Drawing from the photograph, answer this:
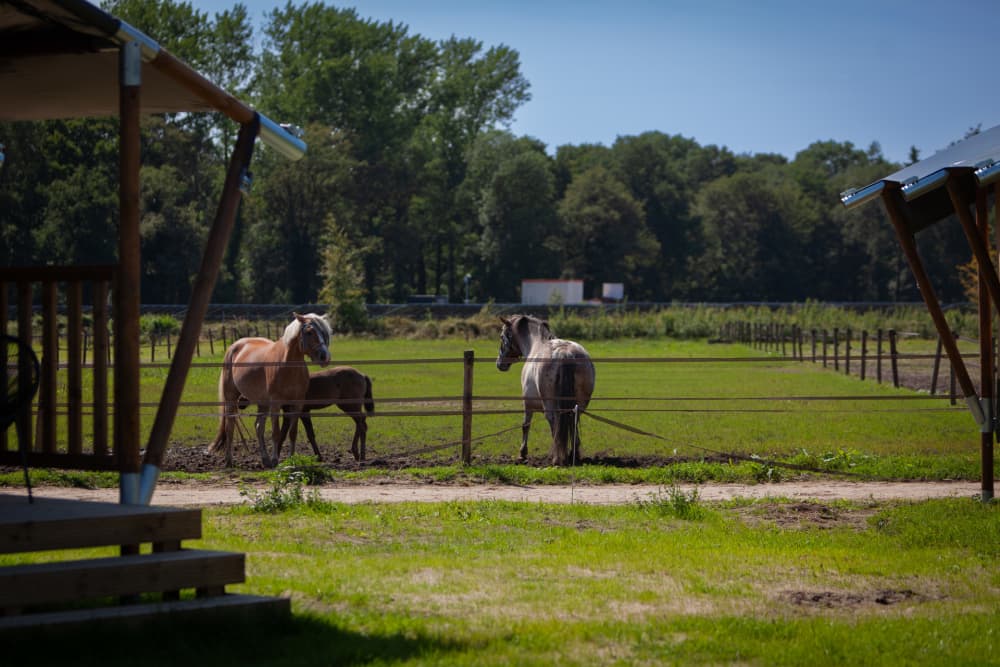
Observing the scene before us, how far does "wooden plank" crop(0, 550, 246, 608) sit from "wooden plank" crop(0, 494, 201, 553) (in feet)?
0.33

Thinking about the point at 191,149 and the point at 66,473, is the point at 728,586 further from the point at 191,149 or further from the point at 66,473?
the point at 191,149

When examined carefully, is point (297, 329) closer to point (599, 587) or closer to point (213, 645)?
point (599, 587)

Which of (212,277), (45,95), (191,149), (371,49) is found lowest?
(212,277)

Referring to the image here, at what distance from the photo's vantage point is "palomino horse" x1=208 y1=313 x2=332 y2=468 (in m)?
15.4

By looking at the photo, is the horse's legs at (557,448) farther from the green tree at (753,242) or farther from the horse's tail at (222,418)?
the green tree at (753,242)

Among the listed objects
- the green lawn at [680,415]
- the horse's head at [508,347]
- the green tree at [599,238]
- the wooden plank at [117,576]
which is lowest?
the green lawn at [680,415]

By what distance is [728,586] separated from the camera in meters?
7.40

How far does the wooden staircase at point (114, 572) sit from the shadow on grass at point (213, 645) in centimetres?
6

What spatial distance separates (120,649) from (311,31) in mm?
89040

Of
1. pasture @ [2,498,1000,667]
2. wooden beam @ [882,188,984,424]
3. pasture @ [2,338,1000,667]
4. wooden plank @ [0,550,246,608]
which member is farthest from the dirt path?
wooden plank @ [0,550,246,608]

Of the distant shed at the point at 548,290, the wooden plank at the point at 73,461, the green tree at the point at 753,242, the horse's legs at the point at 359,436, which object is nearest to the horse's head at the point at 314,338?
the horse's legs at the point at 359,436

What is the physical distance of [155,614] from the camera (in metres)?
5.75

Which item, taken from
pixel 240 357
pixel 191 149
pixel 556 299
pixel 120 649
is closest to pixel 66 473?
pixel 240 357

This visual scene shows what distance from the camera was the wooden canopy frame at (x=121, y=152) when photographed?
6.47 metres
